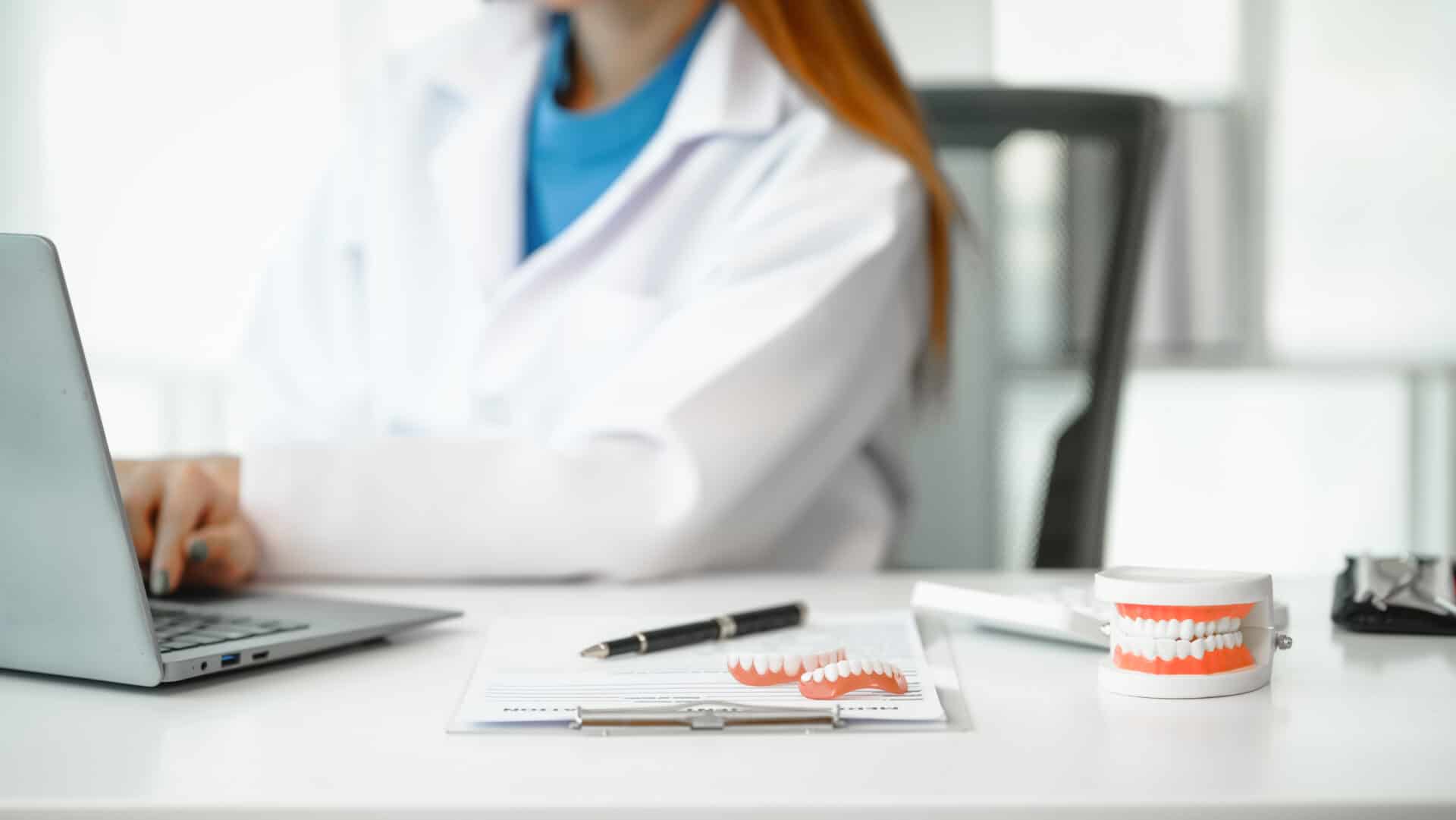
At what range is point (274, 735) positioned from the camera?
0.41 m

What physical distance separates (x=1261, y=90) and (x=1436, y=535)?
3.57 ft

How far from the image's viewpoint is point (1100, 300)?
113cm

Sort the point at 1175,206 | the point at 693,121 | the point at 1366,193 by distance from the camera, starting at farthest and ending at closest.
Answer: the point at 1366,193
the point at 1175,206
the point at 693,121

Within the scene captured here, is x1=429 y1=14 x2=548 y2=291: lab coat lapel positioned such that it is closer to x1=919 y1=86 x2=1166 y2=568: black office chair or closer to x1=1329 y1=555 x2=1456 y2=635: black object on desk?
x1=919 y1=86 x2=1166 y2=568: black office chair

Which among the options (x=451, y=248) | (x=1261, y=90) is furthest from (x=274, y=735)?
(x=1261, y=90)

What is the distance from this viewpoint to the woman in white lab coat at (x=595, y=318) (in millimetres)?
820

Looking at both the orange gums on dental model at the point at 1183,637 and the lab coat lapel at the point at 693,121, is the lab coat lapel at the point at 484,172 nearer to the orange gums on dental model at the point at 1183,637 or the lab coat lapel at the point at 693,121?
the lab coat lapel at the point at 693,121

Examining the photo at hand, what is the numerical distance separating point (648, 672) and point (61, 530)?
0.23m

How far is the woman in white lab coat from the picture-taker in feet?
2.69

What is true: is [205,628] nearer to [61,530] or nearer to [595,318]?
[61,530]

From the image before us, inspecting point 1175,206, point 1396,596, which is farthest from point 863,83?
point 1175,206

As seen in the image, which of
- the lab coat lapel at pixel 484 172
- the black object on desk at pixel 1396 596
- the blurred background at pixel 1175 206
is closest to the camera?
the black object on desk at pixel 1396 596

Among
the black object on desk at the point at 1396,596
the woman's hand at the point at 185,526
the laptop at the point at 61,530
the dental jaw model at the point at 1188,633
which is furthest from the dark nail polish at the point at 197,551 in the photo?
the black object on desk at the point at 1396,596

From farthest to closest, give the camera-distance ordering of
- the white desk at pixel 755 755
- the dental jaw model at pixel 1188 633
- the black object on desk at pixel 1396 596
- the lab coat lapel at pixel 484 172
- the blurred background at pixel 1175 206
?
the blurred background at pixel 1175 206 < the lab coat lapel at pixel 484 172 < the black object on desk at pixel 1396 596 < the dental jaw model at pixel 1188 633 < the white desk at pixel 755 755
